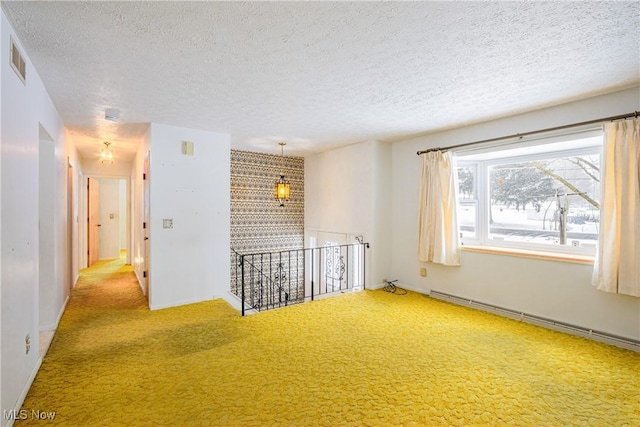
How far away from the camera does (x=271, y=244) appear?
6.37m

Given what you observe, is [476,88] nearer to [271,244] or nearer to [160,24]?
[160,24]

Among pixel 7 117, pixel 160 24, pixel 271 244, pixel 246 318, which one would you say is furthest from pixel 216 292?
pixel 160 24

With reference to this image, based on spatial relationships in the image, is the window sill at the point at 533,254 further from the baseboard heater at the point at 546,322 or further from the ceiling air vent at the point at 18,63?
the ceiling air vent at the point at 18,63

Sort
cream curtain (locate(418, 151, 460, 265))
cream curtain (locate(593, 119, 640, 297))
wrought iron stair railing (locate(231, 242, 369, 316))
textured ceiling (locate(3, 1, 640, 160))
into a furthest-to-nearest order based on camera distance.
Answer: wrought iron stair railing (locate(231, 242, 369, 316))
cream curtain (locate(418, 151, 460, 265))
cream curtain (locate(593, 119, 640, 297))
textured ceiling (locate(3, 1, 640, 160))

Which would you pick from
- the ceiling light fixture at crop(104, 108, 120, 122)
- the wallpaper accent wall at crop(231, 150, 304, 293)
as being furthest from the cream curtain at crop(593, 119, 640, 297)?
the ceiling light fixture at crop(104, 108, 120, 122)

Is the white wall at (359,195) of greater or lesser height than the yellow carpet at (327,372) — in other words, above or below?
above

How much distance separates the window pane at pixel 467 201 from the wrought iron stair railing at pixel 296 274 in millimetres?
1540

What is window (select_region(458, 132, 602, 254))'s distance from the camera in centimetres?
348

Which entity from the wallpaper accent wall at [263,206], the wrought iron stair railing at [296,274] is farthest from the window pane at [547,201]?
the wallpaper accent wall at [263,206]

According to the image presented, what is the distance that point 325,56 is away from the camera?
2322 millimetres

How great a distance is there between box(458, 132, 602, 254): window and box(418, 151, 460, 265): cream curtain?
0.19 meters

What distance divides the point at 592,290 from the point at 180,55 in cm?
445

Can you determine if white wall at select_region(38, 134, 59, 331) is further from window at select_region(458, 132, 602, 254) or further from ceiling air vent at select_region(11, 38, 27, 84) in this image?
window at select_region(458, 132, 602, 254)

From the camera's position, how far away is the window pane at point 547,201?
11.4 ft
